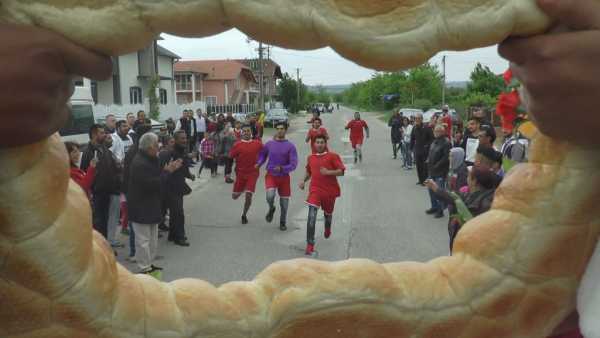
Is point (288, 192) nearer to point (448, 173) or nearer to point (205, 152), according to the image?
point (448, 173)

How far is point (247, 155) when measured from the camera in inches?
336

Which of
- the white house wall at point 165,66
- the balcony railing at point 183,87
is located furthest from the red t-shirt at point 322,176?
the balcony railing at point 183,87

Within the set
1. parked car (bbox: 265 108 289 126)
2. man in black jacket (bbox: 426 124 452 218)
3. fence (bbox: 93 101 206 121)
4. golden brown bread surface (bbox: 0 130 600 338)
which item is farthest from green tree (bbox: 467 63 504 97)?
golden brown bread surface (bbox: 0 130 600 338)

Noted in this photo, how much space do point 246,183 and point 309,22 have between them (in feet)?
24.4

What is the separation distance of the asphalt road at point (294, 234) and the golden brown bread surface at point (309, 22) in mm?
4583

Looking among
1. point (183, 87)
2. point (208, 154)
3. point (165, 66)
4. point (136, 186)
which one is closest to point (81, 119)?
point (208, 154)

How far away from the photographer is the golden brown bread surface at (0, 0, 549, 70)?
1.21 meters

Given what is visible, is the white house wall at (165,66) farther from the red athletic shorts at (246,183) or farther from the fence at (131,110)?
the red athletic shorts at (246,183)

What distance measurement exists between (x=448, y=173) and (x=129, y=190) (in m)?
4.83

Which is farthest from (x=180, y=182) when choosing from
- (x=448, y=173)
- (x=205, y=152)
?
(x=205, y=152)

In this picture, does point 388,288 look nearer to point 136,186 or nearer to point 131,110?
point 136,186

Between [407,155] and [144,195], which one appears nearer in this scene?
[144,195]

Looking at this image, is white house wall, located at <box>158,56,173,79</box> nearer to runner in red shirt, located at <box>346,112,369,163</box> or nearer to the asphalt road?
runner in red shirt, located at <box>346,112,369,163</box>

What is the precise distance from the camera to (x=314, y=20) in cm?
125
